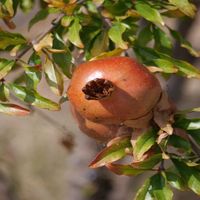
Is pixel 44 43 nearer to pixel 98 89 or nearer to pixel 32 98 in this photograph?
pixel 32 98

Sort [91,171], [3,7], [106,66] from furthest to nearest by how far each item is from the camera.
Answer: [91,171] < [3,7] < [106,66]

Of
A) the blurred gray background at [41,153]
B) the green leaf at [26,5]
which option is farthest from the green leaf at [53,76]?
the blurred gray background at [41,153]

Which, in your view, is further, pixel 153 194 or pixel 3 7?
pixel 3 7

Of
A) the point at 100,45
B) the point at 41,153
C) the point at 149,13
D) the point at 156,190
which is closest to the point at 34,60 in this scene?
the point at 100,45

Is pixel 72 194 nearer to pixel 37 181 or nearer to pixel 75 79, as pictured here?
pixel 75 79

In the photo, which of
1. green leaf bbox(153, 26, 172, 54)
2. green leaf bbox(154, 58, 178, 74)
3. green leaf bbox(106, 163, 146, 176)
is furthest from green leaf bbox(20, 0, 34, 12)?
green leaf bbox(106, 163, 146, 176)

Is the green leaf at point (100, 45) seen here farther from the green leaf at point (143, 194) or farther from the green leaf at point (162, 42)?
the green leaf at point (143, 194)

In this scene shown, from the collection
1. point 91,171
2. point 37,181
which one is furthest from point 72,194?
point 37,181
